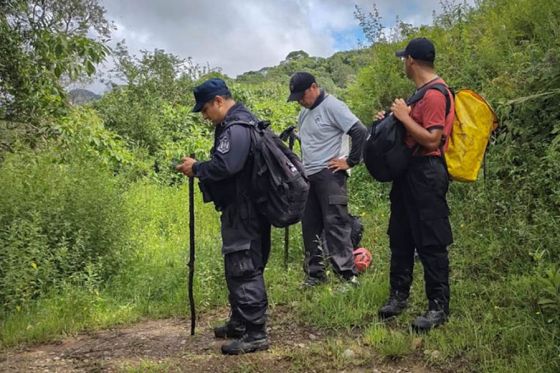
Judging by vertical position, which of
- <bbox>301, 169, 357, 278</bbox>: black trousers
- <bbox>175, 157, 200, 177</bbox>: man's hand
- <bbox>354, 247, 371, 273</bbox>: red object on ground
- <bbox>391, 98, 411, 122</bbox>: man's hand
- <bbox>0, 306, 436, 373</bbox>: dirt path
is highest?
<bbox>391, 98, 411, 122</bbox>: man's hand

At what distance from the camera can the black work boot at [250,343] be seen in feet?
13.0

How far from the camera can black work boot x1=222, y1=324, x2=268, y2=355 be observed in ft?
13.0

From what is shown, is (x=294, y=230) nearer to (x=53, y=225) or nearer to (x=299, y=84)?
(x=299, y=84)

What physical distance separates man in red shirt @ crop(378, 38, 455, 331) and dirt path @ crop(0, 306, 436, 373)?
25.1 inches

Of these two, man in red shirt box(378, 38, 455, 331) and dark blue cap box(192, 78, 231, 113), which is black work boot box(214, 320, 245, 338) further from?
dark blue cap box(192, 78, 231, 113)

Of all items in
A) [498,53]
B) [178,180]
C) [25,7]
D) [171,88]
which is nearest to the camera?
[25,7]

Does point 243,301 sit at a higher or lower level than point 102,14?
lower

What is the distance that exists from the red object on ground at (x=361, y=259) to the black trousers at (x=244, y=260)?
1719mm

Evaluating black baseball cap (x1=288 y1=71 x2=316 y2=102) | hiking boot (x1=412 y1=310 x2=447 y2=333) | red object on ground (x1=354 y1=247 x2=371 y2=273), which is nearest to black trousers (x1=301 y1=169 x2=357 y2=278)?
red object on ground (x1=354 y1=247 x2=371 y2=273)

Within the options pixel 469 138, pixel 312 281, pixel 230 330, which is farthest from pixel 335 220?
pixel 469 138

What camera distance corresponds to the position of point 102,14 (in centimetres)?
2223

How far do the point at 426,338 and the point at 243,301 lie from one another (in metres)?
1.29

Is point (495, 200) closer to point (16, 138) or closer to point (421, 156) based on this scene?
point (421, 156)

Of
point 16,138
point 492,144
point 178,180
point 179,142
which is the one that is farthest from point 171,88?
point 492,144
